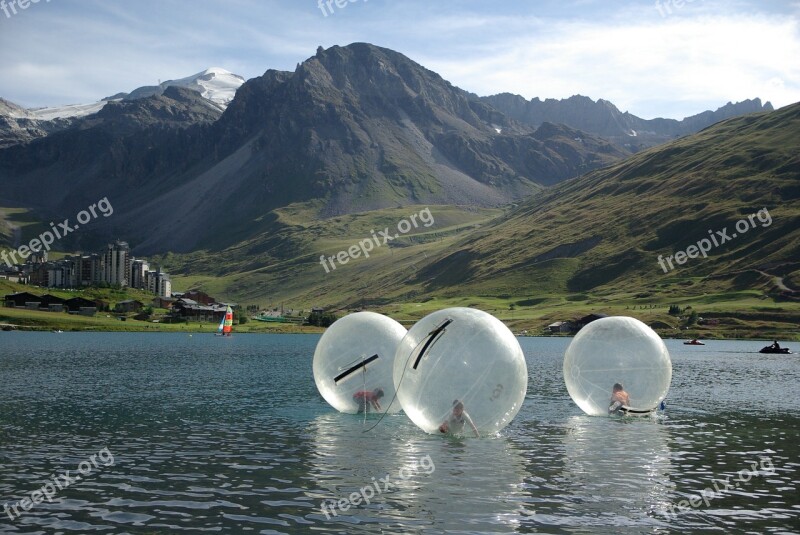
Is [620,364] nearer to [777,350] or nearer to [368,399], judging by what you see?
[368,399]

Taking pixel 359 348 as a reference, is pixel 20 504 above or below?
below

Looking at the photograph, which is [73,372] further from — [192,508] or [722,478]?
[722,478]

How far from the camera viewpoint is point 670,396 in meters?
61.2

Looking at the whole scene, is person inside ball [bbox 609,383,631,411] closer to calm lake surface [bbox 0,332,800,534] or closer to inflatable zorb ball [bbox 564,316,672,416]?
inflatable zorb ball [bbox 564,316,672,416]

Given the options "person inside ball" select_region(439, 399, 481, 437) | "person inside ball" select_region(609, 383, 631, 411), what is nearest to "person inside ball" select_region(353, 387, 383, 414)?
"person inside ball" select_region(439, 399, 481, 437)

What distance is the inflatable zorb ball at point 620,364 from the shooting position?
4356 centimetres

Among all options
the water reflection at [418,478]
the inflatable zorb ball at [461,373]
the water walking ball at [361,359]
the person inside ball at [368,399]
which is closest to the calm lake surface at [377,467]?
the water reflection at [418,478]

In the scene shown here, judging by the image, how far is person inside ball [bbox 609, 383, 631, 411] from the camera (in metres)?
44.3

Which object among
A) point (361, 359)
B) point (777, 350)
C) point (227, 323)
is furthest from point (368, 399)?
point (227, 323)

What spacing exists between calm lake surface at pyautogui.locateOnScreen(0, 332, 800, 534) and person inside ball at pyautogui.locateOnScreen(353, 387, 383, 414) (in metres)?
0.79

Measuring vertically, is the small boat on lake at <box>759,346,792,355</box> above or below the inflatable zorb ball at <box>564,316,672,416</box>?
below

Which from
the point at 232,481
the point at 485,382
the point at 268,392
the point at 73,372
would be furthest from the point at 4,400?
the point at 485,382

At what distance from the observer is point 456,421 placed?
114ft

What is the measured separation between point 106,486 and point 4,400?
28568 millimetres
